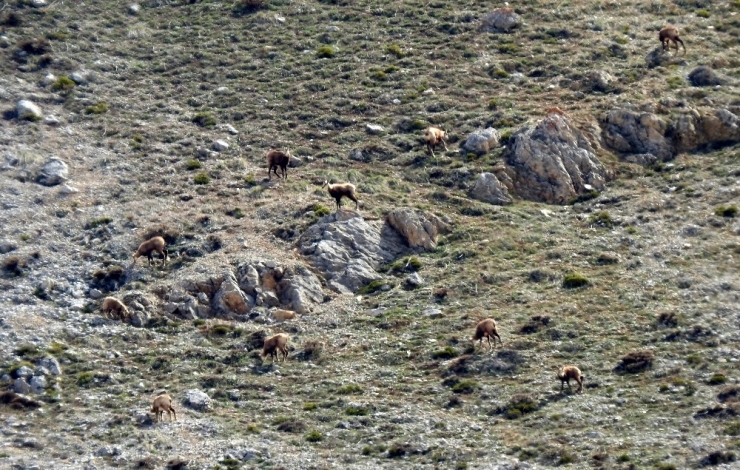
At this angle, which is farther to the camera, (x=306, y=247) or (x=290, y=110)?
(x=290, y=110)

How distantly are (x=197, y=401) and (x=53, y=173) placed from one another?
13869 mm

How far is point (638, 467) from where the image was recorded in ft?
117

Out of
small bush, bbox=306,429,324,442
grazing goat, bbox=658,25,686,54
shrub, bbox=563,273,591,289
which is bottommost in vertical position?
small bush, bbox=306,429,324,442

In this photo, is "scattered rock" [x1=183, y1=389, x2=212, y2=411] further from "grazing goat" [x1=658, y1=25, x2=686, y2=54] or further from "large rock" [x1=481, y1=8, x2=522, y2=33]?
"large rock" [x1=481, y1=8, x2=522, y2=33]

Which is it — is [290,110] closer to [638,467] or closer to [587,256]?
[587,256]

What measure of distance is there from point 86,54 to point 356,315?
21.7 metres

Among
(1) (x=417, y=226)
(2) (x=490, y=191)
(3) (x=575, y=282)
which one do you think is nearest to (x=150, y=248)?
(1) (x=417, y=226)

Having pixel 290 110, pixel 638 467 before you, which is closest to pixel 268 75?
pixel 290 110

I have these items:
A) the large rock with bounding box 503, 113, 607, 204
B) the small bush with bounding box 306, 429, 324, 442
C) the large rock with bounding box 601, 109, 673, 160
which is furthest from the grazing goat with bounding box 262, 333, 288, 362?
the large rock with bounding box 601, 109, 673, 160

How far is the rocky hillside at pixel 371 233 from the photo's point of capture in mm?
38969

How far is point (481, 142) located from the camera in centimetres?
5372

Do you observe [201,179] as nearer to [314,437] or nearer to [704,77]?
[314,437]

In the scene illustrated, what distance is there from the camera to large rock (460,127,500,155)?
53.6m

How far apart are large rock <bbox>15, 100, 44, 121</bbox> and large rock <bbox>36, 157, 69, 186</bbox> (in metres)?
3.65
